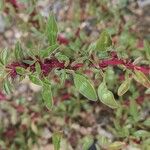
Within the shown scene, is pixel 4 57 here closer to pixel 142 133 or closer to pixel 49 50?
pixel 49 50

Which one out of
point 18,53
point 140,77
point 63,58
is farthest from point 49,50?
point 140,77

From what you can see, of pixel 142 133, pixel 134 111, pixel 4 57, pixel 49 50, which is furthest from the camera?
pixel 134 111

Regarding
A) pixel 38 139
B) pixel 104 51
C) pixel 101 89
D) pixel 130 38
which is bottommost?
pixel 38 139

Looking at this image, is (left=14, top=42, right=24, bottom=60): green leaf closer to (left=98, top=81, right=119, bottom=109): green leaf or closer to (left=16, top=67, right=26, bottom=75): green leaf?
(left=16, top=67, right=26, bottom=75): green leaf

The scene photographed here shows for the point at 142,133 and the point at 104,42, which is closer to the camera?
the point at 104,42

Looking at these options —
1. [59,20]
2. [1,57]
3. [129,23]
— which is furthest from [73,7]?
[1,57]

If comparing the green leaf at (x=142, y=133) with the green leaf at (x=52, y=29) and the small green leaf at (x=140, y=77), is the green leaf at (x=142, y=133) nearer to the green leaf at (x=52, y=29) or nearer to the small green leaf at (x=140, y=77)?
the small green leaf at (x=140, y=77)

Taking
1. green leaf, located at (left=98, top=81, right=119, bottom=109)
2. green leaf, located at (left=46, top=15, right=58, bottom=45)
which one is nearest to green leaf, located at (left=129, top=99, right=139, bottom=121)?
green leaf, located at (left=98, top=81, right=119, bottom=109)

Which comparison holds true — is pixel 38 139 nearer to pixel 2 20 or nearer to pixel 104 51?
pixel 2 20

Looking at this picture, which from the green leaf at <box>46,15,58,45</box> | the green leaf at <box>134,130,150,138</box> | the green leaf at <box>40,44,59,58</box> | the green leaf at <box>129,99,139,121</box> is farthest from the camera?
the green leaf at <box>129,99,139,121</box>
